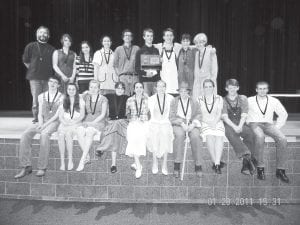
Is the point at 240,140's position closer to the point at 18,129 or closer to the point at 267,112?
the point at 267,112

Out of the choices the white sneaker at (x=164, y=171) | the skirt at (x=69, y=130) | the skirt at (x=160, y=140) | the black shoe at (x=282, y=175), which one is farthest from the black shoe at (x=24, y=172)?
the black shoe at (x=282, y=175)

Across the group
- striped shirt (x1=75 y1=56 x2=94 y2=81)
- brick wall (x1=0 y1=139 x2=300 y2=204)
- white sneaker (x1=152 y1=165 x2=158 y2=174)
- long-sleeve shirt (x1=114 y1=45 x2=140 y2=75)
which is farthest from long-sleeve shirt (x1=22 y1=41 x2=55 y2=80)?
white sneaker (x1=152 y1=165 x2=158 y2=174)

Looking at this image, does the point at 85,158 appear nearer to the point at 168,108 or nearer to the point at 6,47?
the point at 168,108

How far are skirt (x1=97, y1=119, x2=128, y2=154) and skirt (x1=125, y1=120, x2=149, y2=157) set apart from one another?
0.11m

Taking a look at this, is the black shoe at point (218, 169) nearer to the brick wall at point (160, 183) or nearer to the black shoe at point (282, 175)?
the brick wall at point (160, 183)

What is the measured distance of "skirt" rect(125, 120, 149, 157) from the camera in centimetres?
391

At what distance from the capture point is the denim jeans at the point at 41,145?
403 centimetres

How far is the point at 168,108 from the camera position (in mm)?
4195

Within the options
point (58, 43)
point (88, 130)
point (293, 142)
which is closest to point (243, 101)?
point (293, 142)

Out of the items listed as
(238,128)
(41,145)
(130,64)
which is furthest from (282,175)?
(41,145)

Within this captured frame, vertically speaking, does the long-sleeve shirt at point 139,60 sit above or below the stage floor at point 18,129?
above

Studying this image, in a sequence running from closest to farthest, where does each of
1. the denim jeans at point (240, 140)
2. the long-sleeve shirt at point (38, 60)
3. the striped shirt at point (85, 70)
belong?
the denim jeans at point (240, 140) < the striped shirt at point (85, 70) < the long-sleeve shirt at point (38, 60)

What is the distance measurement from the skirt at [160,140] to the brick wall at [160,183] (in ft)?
0.68

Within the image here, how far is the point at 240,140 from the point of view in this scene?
397 cm
